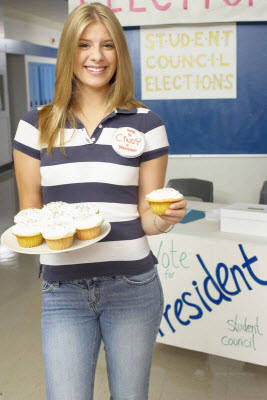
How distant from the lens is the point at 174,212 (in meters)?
1.46

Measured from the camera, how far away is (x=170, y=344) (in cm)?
304

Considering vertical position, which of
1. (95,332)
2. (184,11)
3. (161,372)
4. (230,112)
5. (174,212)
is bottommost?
(161,372)

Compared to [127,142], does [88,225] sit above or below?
below

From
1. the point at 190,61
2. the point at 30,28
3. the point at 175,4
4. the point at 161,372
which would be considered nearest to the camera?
the point at 161,372

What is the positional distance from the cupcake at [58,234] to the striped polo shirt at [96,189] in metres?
0.06

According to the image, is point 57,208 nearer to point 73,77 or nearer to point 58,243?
point 58,243

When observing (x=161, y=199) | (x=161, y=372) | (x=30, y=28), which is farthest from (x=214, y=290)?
(x=30, y=28)

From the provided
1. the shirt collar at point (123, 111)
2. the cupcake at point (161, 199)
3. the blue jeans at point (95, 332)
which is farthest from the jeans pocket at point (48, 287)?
the shirt collar at point (123, 111)

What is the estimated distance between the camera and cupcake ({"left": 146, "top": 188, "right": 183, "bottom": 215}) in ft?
4.75

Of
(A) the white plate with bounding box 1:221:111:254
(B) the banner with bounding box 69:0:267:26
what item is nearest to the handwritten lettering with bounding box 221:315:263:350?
(A) the white plate with bounding box 1:221:111:254

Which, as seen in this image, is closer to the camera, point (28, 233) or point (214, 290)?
point (28, 233)

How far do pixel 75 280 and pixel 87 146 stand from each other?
40cm

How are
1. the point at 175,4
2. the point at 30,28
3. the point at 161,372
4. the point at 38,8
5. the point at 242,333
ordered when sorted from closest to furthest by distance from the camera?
the point at 242,333, the point at 161,372, the point at 175,4, the point at 38,8, the point at 30,28

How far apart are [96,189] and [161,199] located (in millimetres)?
199
